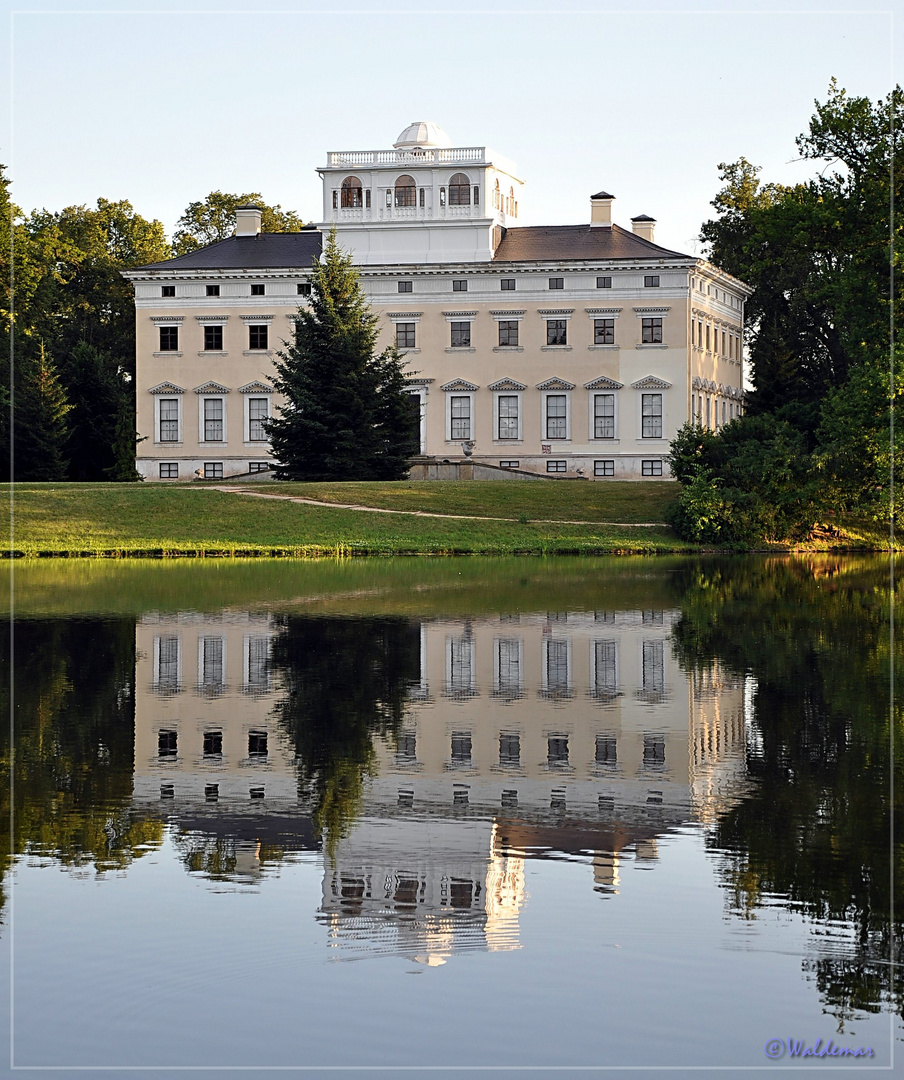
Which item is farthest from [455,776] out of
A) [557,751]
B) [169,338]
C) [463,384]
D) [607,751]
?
[169,338]

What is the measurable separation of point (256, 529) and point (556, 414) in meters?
28.3

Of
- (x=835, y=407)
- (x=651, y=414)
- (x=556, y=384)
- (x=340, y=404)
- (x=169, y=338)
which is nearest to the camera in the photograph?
(x=835, y=407)

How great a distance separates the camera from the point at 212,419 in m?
73.4

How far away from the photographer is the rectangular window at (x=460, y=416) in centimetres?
7138

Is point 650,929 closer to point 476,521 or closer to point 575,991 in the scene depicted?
point 575,991

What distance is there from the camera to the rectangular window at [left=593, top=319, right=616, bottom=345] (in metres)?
70.0

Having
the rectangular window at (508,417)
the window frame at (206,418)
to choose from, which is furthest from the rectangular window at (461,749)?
the window frame at (206,418)

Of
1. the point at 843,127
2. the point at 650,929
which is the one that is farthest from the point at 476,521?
the point at 650,929

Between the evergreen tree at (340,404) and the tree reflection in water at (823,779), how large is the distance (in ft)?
101

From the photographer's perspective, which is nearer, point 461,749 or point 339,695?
point 461,749

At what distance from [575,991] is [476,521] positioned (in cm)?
3939

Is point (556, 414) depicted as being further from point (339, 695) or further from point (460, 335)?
point (339, 695)
